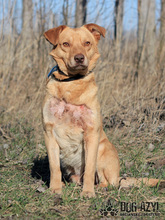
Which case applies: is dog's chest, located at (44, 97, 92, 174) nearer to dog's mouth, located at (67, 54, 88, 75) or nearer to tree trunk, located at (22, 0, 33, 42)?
dog's mouth, located at (67, 54, 88, 75)

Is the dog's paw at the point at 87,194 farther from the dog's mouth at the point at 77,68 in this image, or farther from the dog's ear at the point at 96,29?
the dog's ear at the point at 96,29

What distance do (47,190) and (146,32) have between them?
4.70 m

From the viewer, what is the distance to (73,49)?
305 cm

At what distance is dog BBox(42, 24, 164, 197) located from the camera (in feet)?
9.86

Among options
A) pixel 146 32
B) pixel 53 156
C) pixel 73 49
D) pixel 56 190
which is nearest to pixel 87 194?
pixel 56 190

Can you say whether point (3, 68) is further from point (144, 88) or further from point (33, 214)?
point (33, 214)

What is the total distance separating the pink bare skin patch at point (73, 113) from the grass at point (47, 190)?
68 centimetres

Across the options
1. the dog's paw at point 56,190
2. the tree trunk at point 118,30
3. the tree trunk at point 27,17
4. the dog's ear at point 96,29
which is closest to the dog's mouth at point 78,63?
the dog's ear at point 96,29

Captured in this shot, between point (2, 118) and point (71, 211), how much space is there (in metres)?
3.03

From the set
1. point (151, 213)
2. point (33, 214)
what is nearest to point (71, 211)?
point (33, 214)

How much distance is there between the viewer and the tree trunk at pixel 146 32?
6365 mm

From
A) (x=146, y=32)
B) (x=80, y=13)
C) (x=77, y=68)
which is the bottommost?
(x=77, y=68)

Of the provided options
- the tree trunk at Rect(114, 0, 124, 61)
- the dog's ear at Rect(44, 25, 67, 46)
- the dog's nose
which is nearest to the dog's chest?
the dog's nose

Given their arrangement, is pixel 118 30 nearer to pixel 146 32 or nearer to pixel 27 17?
pixel 146 32
